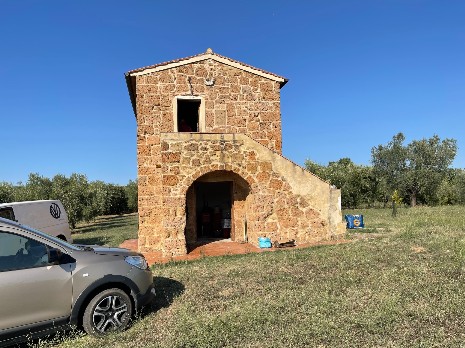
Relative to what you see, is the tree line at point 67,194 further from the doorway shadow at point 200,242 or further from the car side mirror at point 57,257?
the car side mirror at point 57,257

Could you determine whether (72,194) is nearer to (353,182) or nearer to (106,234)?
(106,234)

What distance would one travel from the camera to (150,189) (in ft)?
39.6

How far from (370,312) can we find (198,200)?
11.1m

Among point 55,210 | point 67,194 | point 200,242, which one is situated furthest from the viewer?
point 67,194

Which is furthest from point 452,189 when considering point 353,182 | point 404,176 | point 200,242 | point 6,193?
point 6,193

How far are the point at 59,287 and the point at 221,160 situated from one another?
7.26 metres

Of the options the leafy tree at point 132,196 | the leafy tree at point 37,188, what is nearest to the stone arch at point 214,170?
the leafy tree at point 37,188

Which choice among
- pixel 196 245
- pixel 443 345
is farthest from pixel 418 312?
pixel 196 245

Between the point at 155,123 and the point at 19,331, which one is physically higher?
the point at 155,123

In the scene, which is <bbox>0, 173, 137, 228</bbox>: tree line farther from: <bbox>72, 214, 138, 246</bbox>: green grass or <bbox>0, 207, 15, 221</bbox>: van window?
<bbox>0, 207, 15, 221</bbox>: van window

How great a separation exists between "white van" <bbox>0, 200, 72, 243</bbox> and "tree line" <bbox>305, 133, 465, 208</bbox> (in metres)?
27.3

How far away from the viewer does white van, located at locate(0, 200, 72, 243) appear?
1173 centimetres

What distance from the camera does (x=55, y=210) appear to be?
13.6 meters

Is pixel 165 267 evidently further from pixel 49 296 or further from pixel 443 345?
pixel 443 345
